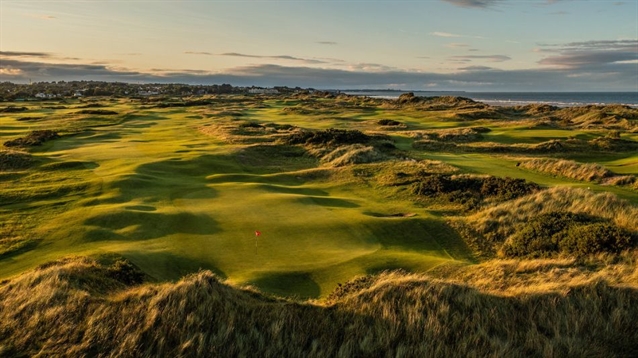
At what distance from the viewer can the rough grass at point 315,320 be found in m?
7.10

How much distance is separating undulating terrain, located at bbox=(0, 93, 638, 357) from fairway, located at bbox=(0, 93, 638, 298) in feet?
0.34

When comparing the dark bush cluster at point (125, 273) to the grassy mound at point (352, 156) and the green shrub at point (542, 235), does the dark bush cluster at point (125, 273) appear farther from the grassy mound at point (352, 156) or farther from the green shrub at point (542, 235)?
the grassy mound at point (352, 156)

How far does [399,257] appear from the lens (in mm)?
12992

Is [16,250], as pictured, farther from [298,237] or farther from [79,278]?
[298,237]

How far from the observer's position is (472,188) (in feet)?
70.4

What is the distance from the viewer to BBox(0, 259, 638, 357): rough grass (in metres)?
7.10

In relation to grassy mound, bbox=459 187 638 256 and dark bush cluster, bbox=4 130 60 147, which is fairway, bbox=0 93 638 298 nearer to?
dark bush cluster, bbox=4 130 60 147

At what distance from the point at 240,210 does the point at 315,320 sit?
1032 cm

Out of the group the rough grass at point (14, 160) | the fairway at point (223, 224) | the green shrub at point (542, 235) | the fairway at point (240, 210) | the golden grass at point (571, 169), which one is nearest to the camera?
the fairway at point (223, 224)

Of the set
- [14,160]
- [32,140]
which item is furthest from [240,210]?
[32,140]

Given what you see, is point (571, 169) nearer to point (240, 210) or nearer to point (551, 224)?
point (551, 224)

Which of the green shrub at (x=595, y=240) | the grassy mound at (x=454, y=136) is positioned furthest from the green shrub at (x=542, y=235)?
the grassy mound at (x=454, y=136)

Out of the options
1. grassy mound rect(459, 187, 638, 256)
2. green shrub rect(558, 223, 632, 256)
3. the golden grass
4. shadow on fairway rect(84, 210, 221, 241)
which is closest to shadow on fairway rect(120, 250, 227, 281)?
shadow on fairway rect(84, 210, 221, 241)

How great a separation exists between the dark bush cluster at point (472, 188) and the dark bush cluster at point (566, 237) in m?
4.11
